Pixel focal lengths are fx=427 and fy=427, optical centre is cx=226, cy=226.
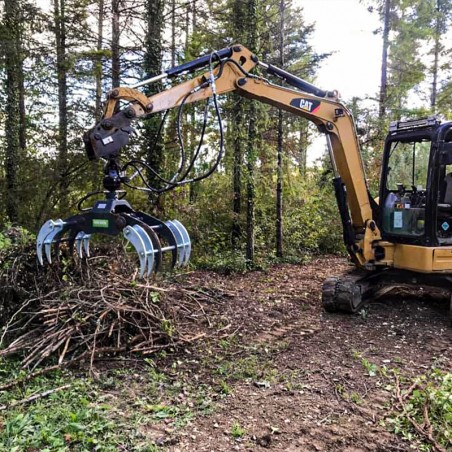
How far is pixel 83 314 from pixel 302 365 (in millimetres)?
2284

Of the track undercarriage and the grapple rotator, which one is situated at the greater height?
the grapple rotator

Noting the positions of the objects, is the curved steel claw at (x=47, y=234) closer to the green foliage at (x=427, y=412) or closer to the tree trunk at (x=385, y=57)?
the green foliage at (x=427, y=412)

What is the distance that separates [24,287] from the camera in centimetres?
A: 513

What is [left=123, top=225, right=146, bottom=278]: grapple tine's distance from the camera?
3.42 meters

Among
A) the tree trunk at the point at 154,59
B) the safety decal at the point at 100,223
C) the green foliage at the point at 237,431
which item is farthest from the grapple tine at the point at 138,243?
the tree trunk at the point at 154,59

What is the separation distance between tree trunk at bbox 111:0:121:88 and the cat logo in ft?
16.2

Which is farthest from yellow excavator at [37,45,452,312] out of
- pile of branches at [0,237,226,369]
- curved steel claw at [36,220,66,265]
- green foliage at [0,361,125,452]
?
green foliage at [0,361,125,452]

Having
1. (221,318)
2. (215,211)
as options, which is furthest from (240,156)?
(221,318)

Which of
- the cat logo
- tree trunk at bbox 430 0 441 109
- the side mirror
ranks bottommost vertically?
the side mirror

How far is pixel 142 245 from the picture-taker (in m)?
3.44

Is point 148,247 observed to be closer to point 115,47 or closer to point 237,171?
point 237,171

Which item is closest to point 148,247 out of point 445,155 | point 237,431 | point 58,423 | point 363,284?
point 58,423

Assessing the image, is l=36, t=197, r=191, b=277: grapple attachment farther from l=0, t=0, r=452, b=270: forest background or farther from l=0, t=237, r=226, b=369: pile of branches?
l=0, t=0, r=452, b=270: forest background

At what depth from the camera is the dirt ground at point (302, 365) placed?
3072mm
